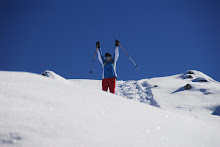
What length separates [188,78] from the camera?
14086 mm

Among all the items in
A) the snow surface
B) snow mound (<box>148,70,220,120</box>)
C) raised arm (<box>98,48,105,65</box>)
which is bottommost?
snow mound (<box>148,70,220,120</box>)

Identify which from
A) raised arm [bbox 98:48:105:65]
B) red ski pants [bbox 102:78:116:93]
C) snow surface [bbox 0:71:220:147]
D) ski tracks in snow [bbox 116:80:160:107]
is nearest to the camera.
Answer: snow surface [bbox 0:71:220:147]

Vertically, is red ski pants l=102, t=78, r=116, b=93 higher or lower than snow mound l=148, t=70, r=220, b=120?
higher

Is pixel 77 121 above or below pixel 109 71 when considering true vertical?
below

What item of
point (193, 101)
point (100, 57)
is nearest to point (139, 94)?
point (193, 101)

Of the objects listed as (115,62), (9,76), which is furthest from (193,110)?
(9,76)

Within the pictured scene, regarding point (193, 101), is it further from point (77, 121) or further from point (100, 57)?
point (77, 121)

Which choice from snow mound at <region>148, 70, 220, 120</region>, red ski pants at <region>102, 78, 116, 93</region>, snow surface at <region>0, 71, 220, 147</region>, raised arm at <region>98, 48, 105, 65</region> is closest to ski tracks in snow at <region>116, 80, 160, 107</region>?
snow mound at <region>148, 70, 220, 120</region>

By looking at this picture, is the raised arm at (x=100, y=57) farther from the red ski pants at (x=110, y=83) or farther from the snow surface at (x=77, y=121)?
the snow surface at (x=77, y=121)

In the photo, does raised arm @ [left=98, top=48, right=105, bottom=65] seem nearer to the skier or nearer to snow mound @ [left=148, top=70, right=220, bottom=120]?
the skier

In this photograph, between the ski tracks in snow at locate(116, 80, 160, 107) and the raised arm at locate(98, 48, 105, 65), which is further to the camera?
the ski tracks in snow at locate(116, 80, 160, 107)

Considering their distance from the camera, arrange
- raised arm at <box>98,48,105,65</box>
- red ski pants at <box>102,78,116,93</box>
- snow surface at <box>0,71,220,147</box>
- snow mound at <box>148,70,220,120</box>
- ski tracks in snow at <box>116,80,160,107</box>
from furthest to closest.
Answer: ski tracks in snow at <box>116,80,160,107</box> → raised arm at <box>98,48,105,65</box> → snow mound at <box>148,70,220,120</box> → red ski pants at <box>102,78,116,93</box> → snow surface at <box>0,71,220,147</box>

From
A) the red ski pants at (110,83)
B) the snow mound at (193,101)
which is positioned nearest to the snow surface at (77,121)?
the red ski pants at (110,83)

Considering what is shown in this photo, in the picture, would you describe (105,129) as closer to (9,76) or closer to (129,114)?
(129,114)
